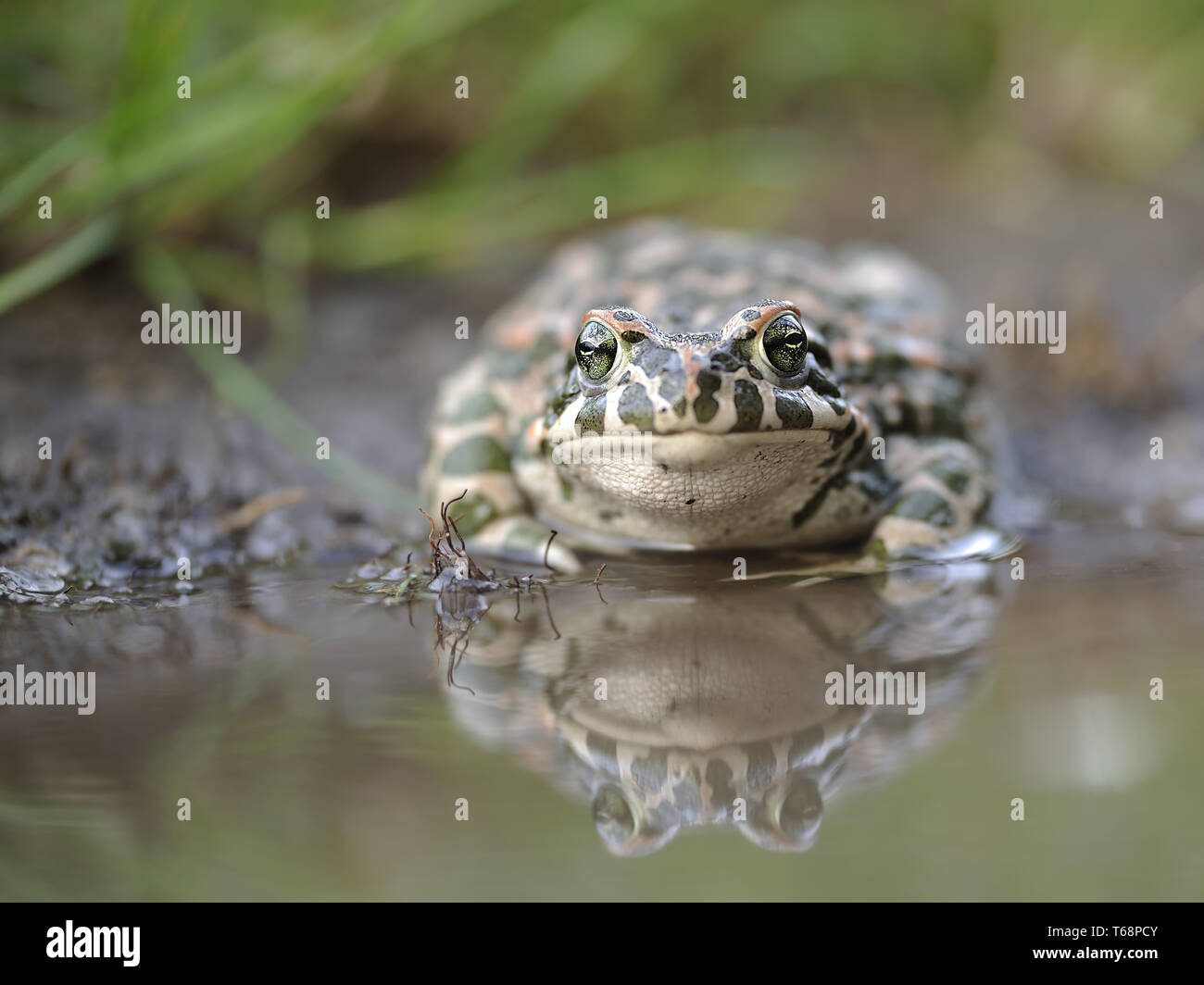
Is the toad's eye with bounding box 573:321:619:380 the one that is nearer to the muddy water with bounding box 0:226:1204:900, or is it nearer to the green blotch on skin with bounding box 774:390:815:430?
the green blotch on skin with bounding box 774:390:815:430

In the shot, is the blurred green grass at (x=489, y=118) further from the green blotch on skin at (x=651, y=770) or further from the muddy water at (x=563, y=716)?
the green blotch on skin at (x=651, y=770)

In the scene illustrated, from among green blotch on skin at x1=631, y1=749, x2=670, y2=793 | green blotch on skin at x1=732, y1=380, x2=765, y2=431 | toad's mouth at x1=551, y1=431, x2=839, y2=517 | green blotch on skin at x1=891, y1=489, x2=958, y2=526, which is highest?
green blotch on skin at x1=732, y1=380, x2=765, y2=431

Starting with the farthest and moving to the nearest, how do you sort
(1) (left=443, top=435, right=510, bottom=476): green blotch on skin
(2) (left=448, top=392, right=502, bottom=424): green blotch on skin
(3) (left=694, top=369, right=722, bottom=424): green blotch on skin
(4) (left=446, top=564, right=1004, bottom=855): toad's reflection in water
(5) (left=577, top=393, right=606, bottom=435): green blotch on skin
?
1. (2) (left=448, top=392, right=502, bottom=424): green blotch on skin
2. (1) (left=443, top=435, right=510, bottom=476): green blotch on skin
3. (5) (left=577, top=393, right=606, bottom=435): green blotch on skin
4. (3) (left=694, top=369, right=722, bottom=424): green blotch on skin
5. (4) (left=446, top=564, right=1004, bottom=855): toad's reflection in water

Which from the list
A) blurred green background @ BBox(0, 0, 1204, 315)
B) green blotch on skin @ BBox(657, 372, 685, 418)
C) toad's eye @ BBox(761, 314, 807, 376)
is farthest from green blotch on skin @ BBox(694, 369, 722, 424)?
blurred green background @ BBox(0, 0, 1204, 315)

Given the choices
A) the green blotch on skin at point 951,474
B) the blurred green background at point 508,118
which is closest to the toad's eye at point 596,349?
the green blotch on skin at point 951,474

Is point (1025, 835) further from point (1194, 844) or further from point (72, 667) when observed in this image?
point (72, 667)

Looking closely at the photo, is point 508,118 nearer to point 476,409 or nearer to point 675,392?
point 476,409
